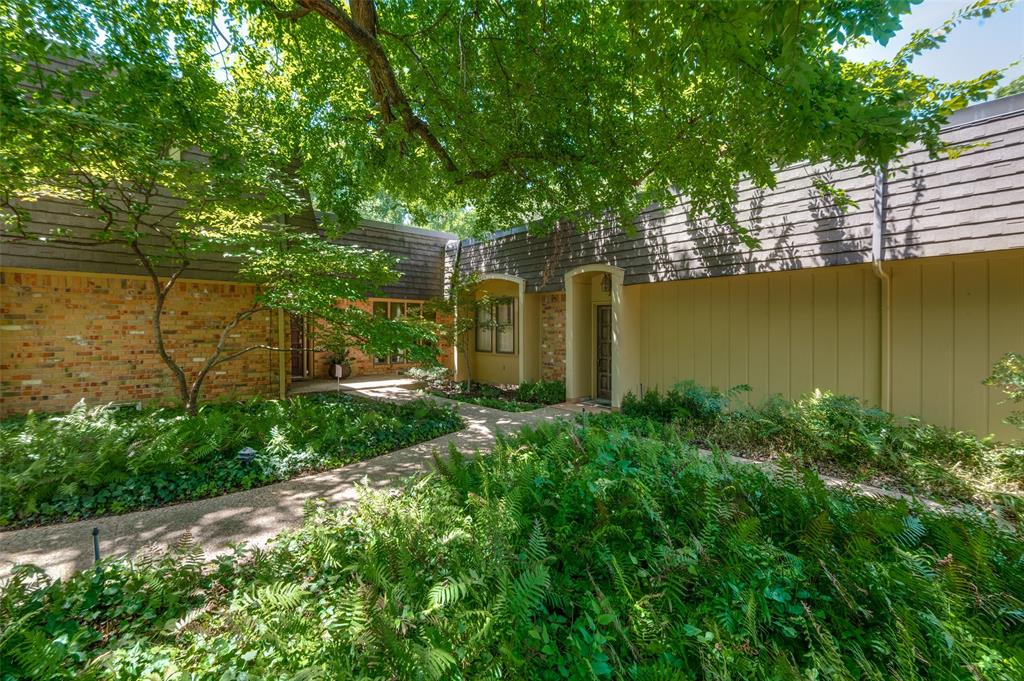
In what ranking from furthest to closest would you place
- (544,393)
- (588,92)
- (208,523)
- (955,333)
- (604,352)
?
(604,352)
(544,393)
(588,92)
(955,333)
(208,523)

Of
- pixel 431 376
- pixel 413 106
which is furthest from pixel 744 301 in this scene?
pixel 431 376

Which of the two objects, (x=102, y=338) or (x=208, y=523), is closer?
(x=208, y=523)

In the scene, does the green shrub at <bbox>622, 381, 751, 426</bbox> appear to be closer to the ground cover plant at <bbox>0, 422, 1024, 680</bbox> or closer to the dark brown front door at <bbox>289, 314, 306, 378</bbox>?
the ground cover plant at <bbox>0, 422, 1024, 680</bbox>

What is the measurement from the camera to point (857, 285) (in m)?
5.73

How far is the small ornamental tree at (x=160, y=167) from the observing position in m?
4.18

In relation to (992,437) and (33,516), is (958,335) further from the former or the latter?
(33,516)

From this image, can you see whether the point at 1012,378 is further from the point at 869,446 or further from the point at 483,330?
the point at 483,330

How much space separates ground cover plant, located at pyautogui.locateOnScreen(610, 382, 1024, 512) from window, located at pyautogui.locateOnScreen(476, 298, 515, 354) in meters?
5.48

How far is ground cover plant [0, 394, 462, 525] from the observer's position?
146 inches

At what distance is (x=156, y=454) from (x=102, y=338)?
4323 millimetres

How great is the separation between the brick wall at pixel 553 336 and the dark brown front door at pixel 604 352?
804 mm

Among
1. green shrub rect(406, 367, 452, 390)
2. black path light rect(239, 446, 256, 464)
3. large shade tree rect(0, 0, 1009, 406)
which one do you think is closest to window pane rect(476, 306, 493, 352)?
green shrub rect(406, 367, 452, 390)

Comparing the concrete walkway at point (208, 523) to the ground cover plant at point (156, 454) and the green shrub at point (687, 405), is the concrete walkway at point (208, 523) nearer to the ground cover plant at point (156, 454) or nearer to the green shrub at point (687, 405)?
the ground cover plant at point (156, 454)

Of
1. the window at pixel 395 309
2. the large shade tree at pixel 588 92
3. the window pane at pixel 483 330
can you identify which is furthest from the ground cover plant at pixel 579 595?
the window at pixel 395 309
